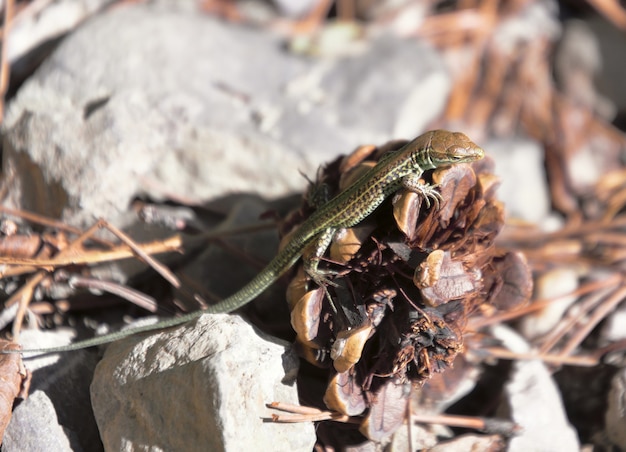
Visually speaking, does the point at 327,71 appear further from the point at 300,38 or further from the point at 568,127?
→ the point at 568,127

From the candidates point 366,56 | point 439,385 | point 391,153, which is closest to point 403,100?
point 366,56

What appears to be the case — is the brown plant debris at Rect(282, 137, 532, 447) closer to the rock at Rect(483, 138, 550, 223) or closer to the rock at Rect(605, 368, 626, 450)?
the rock at Rect(605, 368, 626, 450)

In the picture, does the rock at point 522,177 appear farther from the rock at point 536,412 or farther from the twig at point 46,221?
the twig at point 46,221

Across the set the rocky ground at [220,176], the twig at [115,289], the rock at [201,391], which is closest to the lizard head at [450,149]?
the rocky ground at [220,176]

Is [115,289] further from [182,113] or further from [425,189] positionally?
[425,189]

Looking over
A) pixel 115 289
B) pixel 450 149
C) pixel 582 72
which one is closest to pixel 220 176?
pixel 115 289
